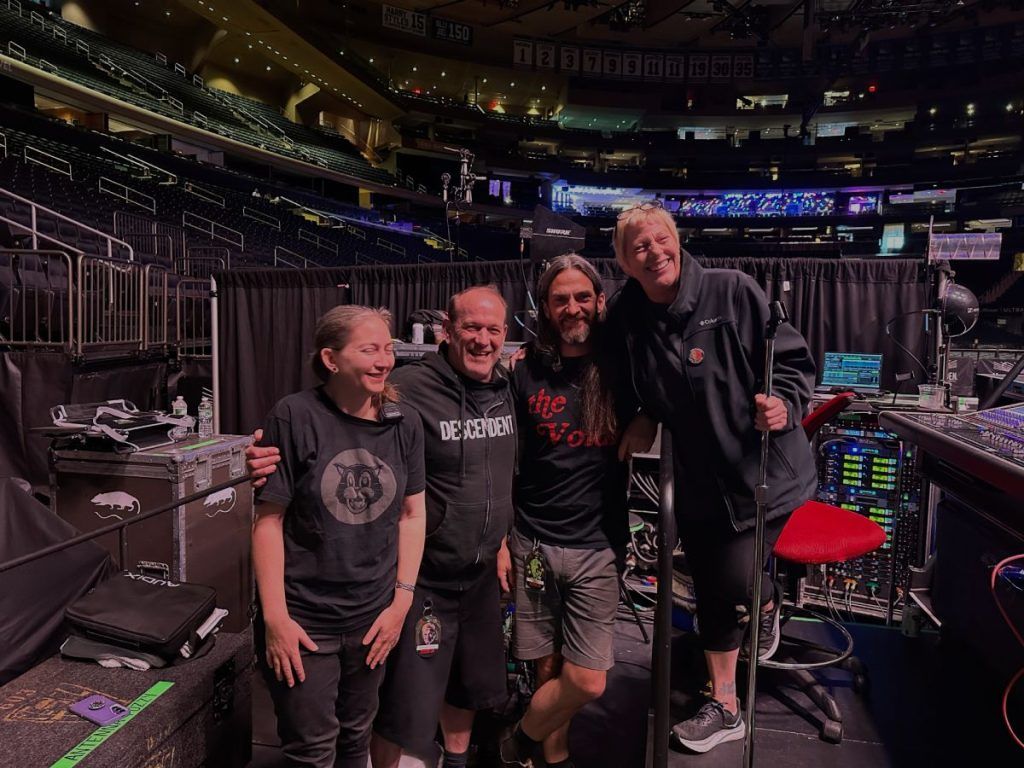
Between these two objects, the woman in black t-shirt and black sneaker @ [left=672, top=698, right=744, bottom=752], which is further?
black sneaker @ [left=672, top=698, right=744, bottom=752]

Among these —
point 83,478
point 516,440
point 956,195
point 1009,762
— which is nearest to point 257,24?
point 83,478

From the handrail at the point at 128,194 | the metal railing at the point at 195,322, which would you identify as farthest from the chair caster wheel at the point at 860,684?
the handrail at the point at 128,194

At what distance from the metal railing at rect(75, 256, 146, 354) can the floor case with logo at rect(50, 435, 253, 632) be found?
2354mm

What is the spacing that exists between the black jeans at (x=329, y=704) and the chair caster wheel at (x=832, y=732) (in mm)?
1736

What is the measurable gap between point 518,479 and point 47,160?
47.6 ft

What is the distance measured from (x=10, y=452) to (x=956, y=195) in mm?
28183

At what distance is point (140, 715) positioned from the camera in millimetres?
1726

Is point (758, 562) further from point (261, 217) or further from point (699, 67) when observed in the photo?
point (699, 67)

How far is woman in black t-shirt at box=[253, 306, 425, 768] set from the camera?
1.68m

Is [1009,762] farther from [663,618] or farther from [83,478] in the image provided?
[83,478]

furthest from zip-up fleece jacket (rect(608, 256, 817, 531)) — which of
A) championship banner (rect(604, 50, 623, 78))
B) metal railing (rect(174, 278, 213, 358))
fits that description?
championship banner (rect(604, 50, 623, 78))

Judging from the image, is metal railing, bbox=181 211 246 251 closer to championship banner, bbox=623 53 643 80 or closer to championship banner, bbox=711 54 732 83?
championship banner, bbox=623 53 643 80

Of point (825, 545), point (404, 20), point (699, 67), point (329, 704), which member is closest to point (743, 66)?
point (699, 67)

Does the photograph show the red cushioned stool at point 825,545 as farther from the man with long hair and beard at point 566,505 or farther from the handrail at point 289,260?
the handrail at point 289,260
